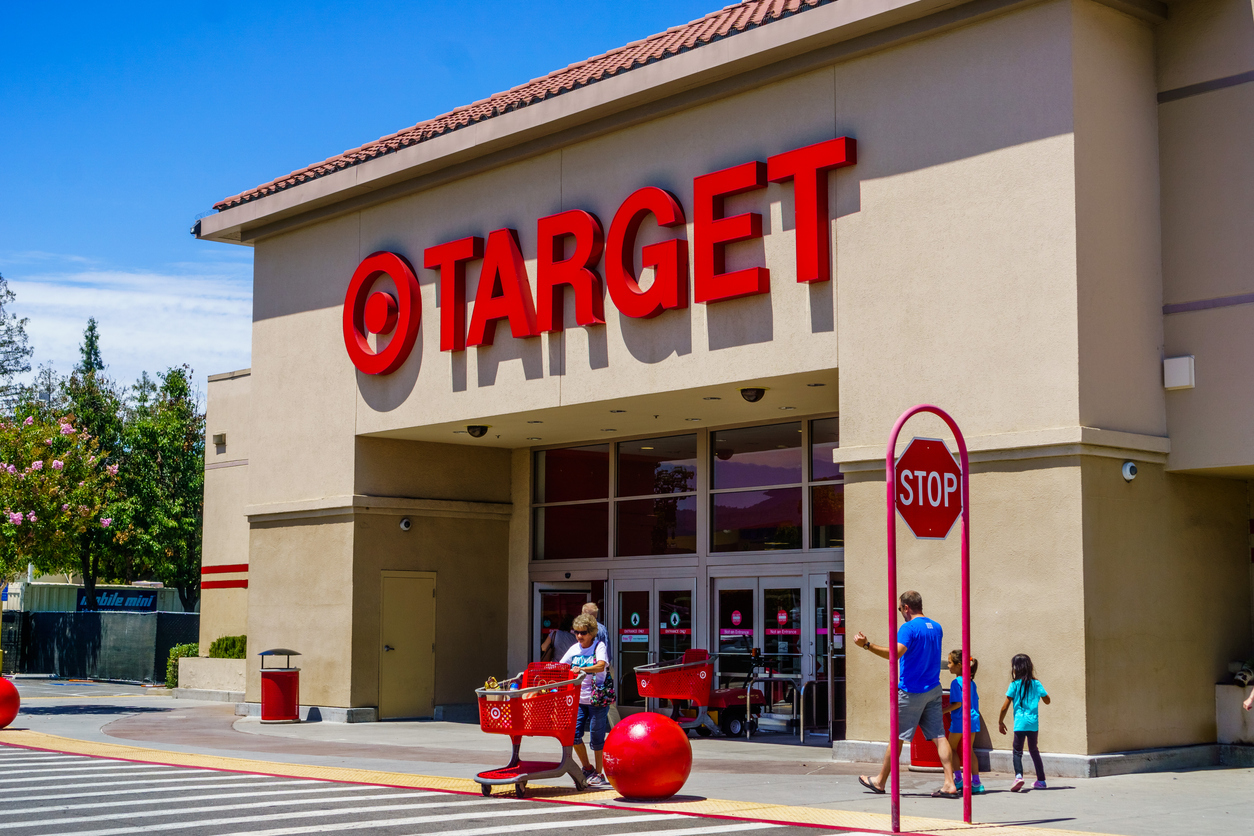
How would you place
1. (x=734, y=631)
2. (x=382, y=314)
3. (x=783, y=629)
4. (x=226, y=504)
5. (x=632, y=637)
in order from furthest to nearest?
(x=226, y=504), (x=632, y=637), (x=382, y=314), (x=734, y=631), (x=783, y=629)

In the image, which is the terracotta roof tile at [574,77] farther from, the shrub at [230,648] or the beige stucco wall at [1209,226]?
the shrub at [230,648]

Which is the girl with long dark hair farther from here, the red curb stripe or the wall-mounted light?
the wall-mounted light

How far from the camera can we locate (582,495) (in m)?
24.3

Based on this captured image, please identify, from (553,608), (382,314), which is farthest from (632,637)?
(382,314)

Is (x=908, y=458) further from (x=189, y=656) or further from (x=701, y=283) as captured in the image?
(x=189, y=656)

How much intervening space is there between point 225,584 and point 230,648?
2.25m

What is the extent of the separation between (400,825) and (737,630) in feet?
36.8

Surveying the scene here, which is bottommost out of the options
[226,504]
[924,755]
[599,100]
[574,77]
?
[924,755]

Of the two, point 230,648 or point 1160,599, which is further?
point 230,648

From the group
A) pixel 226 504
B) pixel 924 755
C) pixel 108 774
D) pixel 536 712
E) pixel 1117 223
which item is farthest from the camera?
pixel 226 504

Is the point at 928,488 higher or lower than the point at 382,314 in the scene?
lower

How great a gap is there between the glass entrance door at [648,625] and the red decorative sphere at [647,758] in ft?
32.0

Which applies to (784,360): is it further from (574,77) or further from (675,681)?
(574,77)

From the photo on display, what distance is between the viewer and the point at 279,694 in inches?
888
